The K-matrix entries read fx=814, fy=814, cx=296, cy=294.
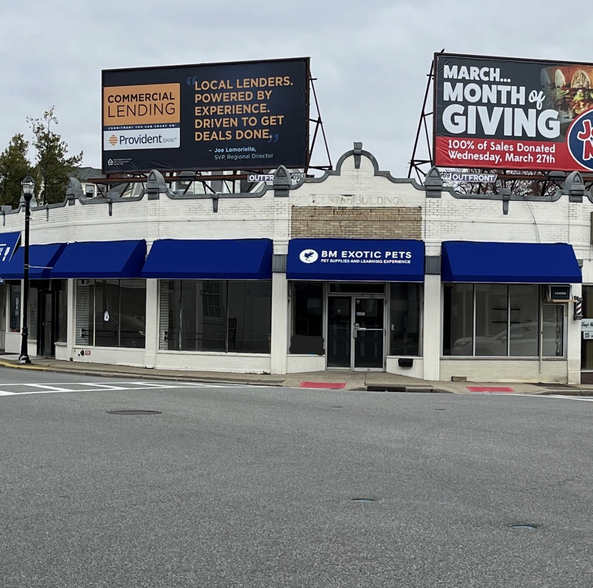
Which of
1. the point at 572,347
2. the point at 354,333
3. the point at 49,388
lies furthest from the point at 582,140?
the point at 49,388

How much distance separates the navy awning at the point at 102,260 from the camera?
939 inches

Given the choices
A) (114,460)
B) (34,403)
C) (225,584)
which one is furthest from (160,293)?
(225,584)

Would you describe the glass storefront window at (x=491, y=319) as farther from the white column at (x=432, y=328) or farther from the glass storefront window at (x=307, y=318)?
the glass storefront window at (x=307, y=318)

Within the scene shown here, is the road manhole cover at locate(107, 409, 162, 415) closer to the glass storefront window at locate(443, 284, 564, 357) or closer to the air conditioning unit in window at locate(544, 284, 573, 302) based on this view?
the glass storefront window at locate(443, 284, 564, 357)

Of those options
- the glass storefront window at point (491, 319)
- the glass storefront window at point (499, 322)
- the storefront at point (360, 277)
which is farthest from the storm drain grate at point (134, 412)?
the glass storefront window at point (491, 319)

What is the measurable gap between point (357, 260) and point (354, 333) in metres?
2.39

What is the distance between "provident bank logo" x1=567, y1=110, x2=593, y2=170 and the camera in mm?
26188

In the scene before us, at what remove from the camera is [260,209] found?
23.5m

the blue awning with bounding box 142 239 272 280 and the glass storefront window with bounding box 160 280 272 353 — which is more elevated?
the blue awning with bounding box 142 239 272 280

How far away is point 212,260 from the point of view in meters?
23.1

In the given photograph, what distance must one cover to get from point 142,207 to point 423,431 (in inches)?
587

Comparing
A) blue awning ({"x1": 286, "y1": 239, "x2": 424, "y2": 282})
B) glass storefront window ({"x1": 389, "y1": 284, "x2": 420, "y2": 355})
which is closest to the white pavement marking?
blue awning ({"x1": 286, "y1": 239, "x2": 424, "y2": 282})

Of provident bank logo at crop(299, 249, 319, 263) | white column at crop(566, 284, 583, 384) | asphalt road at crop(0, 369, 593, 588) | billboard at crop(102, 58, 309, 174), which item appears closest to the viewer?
asphalt road at crop(0, 369, 593, 588)

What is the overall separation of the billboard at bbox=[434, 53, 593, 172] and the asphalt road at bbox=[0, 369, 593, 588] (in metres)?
13.6
